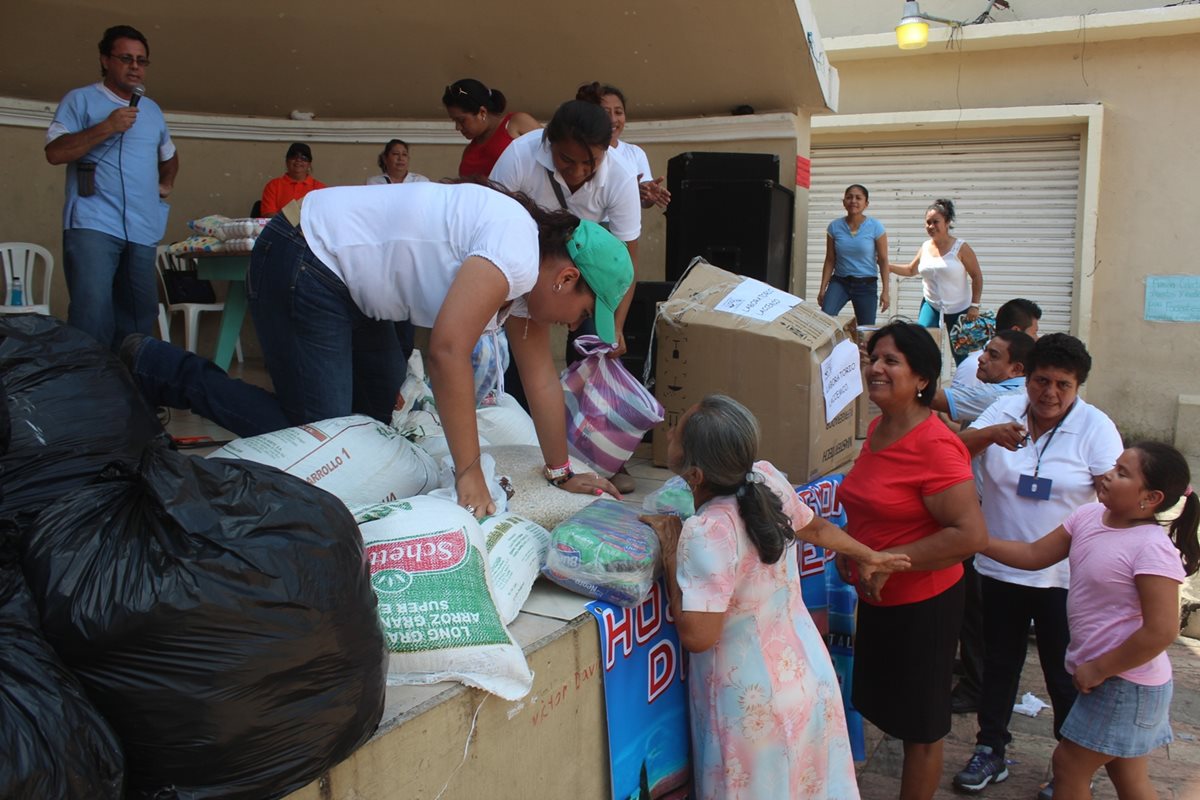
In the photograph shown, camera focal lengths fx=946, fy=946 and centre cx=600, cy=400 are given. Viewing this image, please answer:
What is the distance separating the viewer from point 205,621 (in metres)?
1.32

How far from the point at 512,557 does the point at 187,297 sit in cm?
449

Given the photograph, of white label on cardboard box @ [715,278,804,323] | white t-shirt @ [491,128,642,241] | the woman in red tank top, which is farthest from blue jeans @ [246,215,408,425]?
the woman in red tank top

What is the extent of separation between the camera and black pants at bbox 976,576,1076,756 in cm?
298

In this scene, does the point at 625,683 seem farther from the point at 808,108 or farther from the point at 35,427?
the point at 808,108

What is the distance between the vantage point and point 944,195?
9828 millimetres

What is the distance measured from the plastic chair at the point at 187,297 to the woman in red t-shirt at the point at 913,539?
4.54m

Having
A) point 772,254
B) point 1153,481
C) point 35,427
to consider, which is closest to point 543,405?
point 35,427

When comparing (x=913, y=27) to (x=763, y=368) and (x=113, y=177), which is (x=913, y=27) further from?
(x=113, y=177)

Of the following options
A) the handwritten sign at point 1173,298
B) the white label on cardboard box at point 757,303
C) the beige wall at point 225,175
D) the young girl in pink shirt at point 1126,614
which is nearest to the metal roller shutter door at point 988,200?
the handwritten sign at point 1173,298

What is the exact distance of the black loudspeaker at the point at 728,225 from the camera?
5.74 metres

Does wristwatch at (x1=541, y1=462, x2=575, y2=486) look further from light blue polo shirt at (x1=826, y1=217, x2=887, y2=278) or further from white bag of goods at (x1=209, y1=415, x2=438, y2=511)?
light blue polo shirt at (x1=826, y1=217, x2=887, y2=278)

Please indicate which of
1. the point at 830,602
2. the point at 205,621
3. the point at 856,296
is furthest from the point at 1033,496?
the point at 856,296

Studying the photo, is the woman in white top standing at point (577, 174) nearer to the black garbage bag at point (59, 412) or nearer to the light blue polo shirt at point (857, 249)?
the black garbage bag at point (59, 412)

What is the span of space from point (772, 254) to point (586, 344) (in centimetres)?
301
